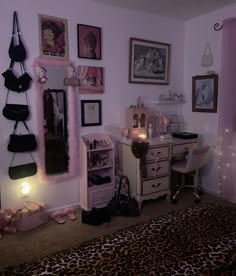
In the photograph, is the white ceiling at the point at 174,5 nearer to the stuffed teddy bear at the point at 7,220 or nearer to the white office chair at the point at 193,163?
the white office chair at the point at 193,163

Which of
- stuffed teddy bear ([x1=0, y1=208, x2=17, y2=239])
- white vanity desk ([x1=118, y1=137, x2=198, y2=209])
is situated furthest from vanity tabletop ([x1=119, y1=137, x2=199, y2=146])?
stuffed teddy bear ([x1=0, y1=208, x2=17, y2=239])

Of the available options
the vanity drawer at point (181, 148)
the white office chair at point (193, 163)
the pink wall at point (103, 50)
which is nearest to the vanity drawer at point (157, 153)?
the vanity drawer at point (181, 148)

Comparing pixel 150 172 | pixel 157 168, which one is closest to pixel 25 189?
pixel 150 172

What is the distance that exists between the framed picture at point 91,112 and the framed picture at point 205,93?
1474 mm

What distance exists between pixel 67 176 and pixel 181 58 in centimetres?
246

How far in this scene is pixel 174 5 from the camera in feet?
10.5

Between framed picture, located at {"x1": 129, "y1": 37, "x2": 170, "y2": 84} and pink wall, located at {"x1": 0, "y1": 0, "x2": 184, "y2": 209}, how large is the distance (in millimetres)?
80

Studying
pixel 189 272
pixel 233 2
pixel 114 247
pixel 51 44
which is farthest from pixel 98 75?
pixel 189 272

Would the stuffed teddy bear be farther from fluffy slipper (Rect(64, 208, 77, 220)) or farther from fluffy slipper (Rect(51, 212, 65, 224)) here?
fluffy slipper (Rect(64, 208, 77, 220))

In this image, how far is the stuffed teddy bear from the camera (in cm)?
256

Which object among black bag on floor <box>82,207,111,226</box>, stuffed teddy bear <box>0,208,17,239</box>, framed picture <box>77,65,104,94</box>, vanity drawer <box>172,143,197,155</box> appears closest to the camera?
stuffed teddy bear <box>0,208,17,239</box>

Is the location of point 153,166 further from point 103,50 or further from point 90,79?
point 103,50

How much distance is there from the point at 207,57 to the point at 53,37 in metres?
2.08

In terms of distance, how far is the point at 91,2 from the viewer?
3023mm
